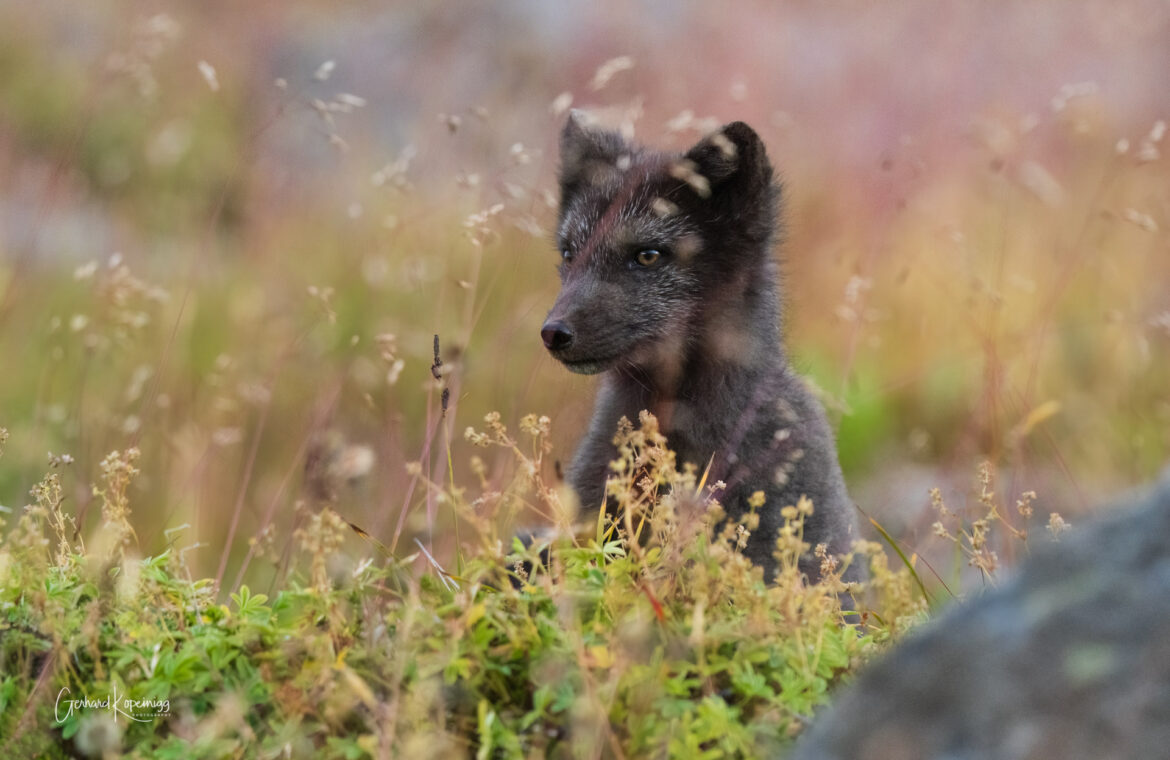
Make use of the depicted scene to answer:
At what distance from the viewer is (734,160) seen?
4.23 meters

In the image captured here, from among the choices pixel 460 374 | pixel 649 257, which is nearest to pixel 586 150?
pixel 649 257

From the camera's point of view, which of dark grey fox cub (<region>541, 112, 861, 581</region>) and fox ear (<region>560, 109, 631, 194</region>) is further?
fox ear (<region>560, 109, 631, 194</region>)

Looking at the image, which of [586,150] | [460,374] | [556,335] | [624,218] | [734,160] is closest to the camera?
[460,374]

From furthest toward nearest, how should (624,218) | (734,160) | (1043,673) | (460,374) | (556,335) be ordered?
(624,218), (734,160), (556,335), (460,374), (1043,673)

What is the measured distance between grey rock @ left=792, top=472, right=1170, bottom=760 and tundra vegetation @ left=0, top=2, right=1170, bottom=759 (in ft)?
1.44

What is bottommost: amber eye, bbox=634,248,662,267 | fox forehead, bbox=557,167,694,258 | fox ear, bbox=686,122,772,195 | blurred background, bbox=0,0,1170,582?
blurred background, bbox=0,0,1170,582

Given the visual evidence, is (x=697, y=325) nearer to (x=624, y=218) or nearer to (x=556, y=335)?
(x=624, y=218)

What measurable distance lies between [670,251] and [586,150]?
2.38 feet

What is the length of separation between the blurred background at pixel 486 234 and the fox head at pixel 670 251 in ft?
0.86

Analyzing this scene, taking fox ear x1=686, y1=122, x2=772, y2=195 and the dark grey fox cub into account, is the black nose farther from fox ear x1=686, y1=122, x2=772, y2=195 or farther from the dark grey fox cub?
fox ear x1=686, y1=122, x2=772, y2=195

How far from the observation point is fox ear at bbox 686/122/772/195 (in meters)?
4.19

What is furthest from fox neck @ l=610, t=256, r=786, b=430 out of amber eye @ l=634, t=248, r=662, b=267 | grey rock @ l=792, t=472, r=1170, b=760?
grey rock @ l=792, t=472, r=1170, b=760

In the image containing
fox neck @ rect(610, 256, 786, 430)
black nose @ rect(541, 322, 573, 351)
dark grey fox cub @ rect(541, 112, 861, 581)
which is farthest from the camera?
fox neck @ rect(610, 256, 786, 430)

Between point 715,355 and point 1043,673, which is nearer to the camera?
point 1043,673
